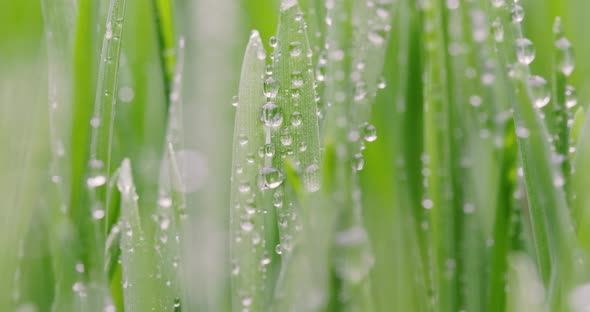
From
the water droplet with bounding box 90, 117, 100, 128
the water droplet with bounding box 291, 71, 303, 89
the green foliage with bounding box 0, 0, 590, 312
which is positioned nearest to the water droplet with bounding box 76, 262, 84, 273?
the green foliage with bounding box 0, 0, 590, 312

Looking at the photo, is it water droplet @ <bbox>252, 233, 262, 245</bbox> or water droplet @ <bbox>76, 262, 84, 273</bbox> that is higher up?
water droplet @ <bbox>252, 233, 262, 245</bbox>

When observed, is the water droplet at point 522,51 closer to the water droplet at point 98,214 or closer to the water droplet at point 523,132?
the water droplet at point 523,132

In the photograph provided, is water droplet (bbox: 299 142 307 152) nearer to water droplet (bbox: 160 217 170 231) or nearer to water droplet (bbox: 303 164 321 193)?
water droplet (bbox: 303 164 321 193)

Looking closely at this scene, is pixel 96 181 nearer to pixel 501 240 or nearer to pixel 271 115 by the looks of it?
pixel 271 115

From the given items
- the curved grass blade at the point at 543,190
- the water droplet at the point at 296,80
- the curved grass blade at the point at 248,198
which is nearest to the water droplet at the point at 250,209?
the curved grass blade at the point at 248,198

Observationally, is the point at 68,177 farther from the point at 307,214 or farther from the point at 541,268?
the point at 541,268

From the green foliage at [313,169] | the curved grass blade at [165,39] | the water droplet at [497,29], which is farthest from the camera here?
the curved grass blade at [165,39]

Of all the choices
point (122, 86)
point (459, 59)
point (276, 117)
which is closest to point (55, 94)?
point (276, 117)

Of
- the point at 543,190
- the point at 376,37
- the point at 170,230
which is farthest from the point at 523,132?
the point at 170,230
